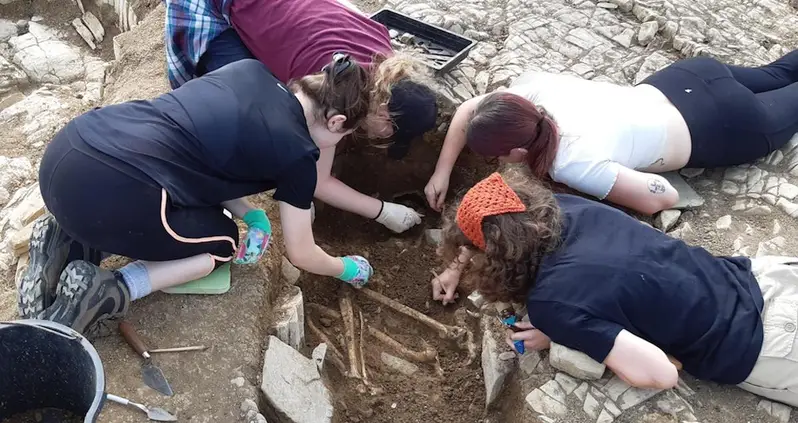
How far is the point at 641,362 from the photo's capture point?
8.43 ft

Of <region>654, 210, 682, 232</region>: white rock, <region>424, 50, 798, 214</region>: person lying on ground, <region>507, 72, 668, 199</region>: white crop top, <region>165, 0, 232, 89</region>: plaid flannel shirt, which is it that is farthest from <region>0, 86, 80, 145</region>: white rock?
<region>654, 210, 682, 232</region>: white rock

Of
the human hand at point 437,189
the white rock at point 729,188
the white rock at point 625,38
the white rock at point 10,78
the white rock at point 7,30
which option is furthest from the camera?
the white rock at point 7,30

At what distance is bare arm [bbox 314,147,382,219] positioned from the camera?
3.46m

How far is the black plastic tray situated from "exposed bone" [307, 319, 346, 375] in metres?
1.67

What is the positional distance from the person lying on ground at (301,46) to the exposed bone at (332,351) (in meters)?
0.68

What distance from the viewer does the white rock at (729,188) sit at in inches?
141

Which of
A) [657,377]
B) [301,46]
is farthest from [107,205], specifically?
[657,377]

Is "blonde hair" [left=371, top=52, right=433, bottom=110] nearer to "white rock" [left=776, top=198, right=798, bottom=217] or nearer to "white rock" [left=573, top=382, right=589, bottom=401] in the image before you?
"white rock" [left=573, top=382, right=589, bottom=401]

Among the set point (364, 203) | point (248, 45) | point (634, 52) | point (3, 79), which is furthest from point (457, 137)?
point (3, 79)

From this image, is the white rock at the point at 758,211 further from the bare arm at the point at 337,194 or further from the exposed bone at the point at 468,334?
the bare arm at the point at 337,194

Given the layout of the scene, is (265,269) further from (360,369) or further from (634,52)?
(634,52)

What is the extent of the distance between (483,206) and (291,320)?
1.00 m

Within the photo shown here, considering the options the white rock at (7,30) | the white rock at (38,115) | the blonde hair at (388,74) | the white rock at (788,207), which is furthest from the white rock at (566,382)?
the white rock at (7,30)

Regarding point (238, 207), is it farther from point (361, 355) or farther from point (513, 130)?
point (513, 130)
